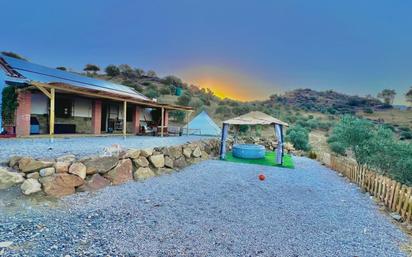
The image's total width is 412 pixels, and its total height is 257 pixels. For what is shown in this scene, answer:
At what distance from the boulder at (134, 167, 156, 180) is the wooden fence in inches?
263

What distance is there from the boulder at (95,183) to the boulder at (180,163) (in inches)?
132

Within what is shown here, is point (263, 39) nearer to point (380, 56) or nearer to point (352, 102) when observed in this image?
point (380, 56)

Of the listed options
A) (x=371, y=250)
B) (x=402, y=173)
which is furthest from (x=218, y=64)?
(x=371, y=250)

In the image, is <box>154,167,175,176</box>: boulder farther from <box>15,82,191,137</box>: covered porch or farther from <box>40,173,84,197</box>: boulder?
<box>15,82,191,137</box>: covered porch

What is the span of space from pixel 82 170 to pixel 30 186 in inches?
42.9

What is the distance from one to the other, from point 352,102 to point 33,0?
63.5m

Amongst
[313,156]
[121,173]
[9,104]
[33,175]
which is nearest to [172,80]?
[313,156]

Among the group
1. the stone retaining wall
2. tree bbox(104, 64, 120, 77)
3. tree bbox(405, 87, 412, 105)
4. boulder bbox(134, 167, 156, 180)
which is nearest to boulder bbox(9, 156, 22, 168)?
the stone retaining wall

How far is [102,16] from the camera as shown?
58.0ft

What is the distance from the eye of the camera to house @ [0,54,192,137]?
10.4 meters

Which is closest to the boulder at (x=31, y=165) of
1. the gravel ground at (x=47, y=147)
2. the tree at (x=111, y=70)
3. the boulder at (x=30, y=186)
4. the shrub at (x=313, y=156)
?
the boulder at (x=30, y=186)

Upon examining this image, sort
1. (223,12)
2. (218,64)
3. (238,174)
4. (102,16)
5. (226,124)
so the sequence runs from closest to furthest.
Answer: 1. (238,174)
2. (226,124)
3. (223,12)
4. (102,16)
5. (218,64)

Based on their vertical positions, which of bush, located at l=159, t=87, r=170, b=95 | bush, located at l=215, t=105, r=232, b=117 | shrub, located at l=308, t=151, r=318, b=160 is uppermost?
bush, located at l=159, t=87, r=170, b=95

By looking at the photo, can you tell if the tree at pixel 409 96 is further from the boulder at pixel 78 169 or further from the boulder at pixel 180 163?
the boulder at pixel 78 169
